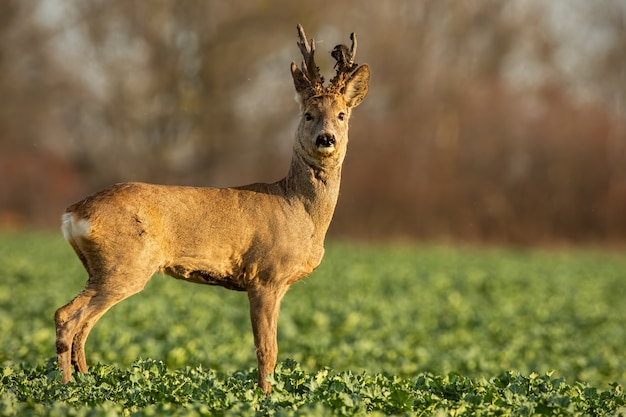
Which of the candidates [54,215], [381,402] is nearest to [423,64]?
[54,215]

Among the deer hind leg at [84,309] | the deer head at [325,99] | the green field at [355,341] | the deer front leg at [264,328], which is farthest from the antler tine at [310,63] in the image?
the green field at [355,341]

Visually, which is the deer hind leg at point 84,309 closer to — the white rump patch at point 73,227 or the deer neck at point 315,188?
the white rump patch at point 73,227

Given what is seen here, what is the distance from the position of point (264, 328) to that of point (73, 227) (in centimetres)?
173

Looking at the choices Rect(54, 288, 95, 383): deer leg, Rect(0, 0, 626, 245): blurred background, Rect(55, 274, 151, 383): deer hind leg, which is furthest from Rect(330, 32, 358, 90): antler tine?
Rect(0, 0, 626, 245): blurred background

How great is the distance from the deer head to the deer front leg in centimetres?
124

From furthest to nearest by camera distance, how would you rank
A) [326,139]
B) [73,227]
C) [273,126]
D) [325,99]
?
[273,126] < [325,99] < [326,139] < [73,227]

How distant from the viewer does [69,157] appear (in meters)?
50.4

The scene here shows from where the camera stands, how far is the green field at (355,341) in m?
6.88

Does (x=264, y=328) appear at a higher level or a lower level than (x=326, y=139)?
lower

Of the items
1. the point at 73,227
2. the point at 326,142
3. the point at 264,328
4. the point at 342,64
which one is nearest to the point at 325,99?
the point at 342,64

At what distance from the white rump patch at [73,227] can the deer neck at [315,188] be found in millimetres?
1706

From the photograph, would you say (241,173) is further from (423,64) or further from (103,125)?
(423,64)

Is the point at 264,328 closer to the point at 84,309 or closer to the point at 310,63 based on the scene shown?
the point at 84,309

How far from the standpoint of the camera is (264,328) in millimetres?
7402
